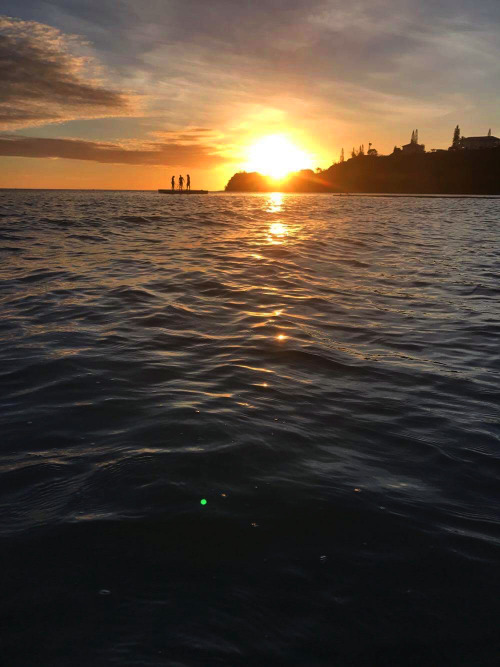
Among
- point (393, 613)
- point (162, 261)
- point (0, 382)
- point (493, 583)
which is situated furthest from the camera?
point (162, 261)

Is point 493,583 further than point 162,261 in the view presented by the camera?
No

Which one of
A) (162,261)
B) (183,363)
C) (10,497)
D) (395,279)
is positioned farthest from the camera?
(162,261)

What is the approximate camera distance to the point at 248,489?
3406 millimetres

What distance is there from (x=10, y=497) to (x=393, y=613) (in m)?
2.63

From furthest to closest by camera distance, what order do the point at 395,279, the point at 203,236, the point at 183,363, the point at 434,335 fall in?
the point at 203,236 → the point at 395,279 → the point at 434,335 → the point at 183,363

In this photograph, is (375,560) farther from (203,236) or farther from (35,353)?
(203,236)

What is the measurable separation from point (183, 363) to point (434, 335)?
14.0 ft

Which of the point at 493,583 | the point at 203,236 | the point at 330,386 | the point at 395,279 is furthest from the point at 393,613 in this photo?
the point at 203,236

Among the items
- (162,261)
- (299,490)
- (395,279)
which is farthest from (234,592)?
(162,261)

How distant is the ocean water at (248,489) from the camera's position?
2.28 meters

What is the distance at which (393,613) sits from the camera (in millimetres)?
2404

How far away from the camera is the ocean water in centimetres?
228

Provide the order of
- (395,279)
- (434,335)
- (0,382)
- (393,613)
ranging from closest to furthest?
(393,613) → (0,382) → (434,335) → (395,279)

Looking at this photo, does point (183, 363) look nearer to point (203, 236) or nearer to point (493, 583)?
point (493, 583)
